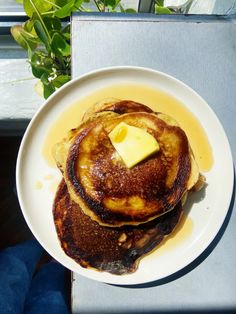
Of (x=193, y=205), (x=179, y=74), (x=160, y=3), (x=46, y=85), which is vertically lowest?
(x=193, y=205)

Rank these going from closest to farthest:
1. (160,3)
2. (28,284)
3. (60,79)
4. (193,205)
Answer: (193,205) < (60,79) < (160,3) < (28,284)

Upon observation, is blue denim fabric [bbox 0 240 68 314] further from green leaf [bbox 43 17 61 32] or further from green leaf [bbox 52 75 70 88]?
green leaf [bbox 43 17 61 32]

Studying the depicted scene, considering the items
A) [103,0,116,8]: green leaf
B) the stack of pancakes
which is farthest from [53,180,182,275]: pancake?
[103,0,116,8]: green leaf

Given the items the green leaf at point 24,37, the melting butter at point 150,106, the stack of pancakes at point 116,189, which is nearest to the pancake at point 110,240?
the stack of pancakes at point 116,189

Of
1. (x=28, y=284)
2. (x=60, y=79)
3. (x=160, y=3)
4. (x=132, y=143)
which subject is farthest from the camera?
(x=28, y=284)

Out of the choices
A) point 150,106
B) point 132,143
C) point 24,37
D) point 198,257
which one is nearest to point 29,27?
point 24,37

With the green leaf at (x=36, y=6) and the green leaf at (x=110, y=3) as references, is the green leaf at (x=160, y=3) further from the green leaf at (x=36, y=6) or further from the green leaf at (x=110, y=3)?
the green leaf at (x=36, y=6)

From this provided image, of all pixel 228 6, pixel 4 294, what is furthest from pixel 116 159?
pixel 4 294

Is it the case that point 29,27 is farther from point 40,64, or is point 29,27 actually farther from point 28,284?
point 28,284
